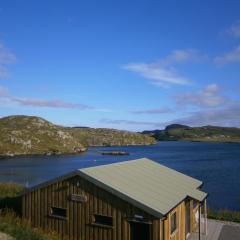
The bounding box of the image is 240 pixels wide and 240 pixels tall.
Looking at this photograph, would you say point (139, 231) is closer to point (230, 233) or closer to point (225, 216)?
point (230, 233)

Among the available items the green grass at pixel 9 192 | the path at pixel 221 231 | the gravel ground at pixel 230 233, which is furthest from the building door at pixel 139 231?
the green grass at pixel 9 192

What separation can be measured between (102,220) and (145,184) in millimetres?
3495

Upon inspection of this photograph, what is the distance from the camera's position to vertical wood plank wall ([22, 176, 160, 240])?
20.9 meters

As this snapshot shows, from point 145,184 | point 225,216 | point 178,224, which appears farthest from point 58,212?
point 225,216

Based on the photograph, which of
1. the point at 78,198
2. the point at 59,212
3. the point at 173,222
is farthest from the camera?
the point at 59,212

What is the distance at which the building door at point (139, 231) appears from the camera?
20.3 metres

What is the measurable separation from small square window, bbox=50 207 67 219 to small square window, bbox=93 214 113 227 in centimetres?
204

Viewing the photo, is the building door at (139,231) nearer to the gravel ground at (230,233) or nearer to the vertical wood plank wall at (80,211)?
the vertical wood plank wall at (80,211)

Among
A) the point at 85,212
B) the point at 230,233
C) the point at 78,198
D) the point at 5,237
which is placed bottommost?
the point at 230,233

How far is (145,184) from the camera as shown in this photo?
23734 millimetres

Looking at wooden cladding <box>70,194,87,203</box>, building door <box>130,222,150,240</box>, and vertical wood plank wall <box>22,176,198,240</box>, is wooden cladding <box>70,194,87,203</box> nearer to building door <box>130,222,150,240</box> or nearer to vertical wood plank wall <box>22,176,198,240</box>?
vertical wood plank wall <box>22,176,198,240</box>

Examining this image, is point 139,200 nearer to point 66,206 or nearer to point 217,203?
point 66,206

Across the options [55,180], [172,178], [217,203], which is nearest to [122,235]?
[55,180]

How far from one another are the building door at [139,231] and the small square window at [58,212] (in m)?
4.35
